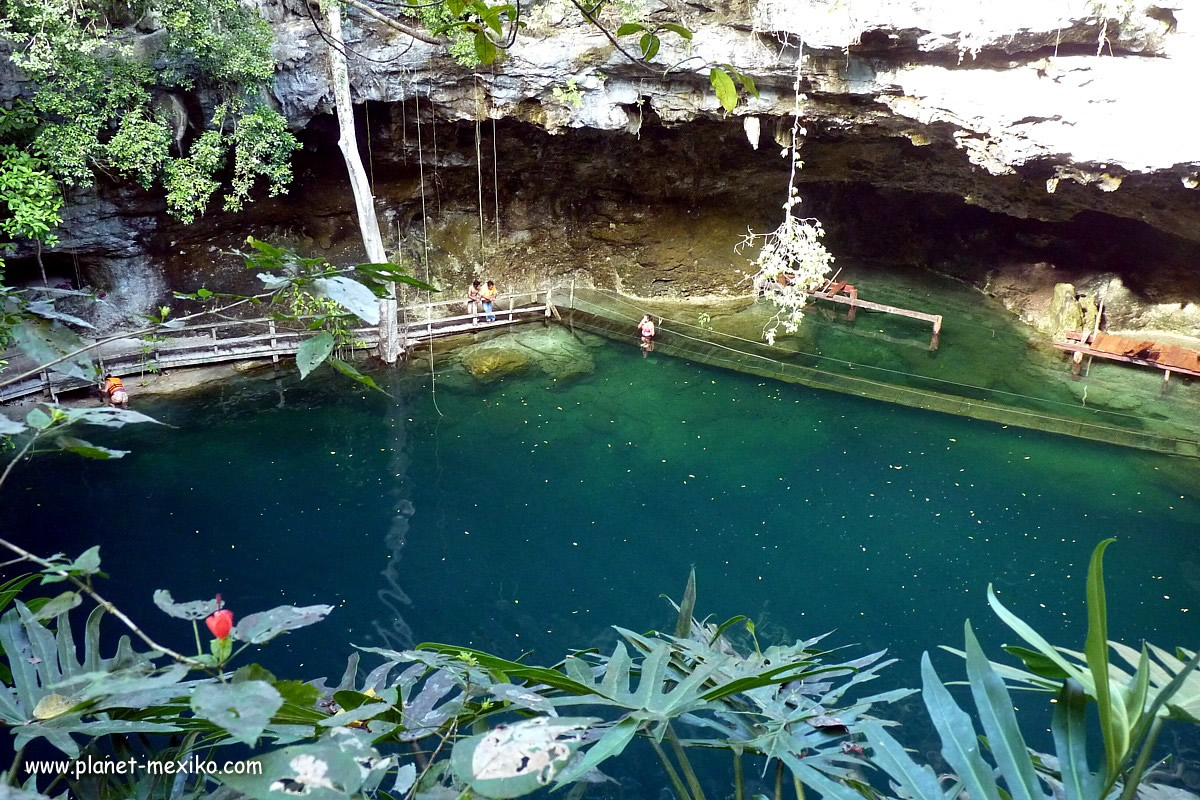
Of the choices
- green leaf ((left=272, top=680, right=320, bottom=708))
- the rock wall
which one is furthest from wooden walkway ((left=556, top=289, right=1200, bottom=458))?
green leaf ((left=272, top=680, right=320, bottom=708))

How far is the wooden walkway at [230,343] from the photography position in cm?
776

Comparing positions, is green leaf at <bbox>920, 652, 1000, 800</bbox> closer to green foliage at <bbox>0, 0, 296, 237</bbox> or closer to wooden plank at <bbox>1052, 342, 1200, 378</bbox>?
green foliage at <bbox>0, 0, 296, 237</bbox>

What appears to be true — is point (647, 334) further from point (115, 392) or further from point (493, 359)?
point (115, 392)

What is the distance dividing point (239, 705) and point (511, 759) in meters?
0.26

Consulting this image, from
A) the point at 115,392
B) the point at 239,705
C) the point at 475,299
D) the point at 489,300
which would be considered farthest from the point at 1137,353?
the point at 115,392

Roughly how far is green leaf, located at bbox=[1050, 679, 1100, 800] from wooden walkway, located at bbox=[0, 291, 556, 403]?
6.94m

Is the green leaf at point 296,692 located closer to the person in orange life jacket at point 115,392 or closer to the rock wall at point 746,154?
the rock wall at point 746,154

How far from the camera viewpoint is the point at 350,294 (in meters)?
0.95

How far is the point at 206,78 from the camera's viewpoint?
318 inches

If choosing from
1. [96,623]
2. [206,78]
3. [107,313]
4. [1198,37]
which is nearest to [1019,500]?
[1198,37]

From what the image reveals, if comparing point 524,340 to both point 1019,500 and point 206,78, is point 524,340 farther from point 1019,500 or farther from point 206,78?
point 1019,500

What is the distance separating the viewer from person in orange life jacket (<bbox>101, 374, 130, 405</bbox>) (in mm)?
7324

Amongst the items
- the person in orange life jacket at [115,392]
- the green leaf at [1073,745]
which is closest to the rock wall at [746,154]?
the person in orange life jacket at [115,392]

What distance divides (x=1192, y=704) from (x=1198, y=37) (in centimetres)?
786
